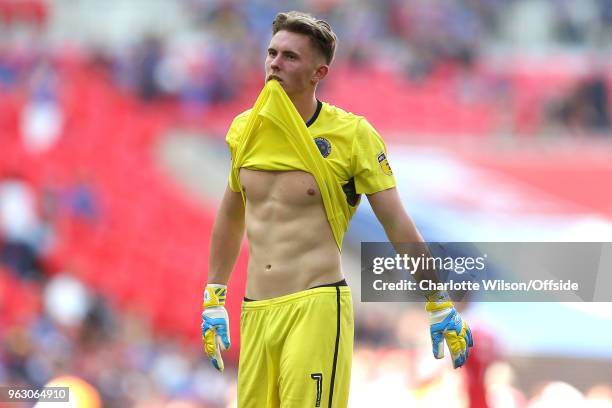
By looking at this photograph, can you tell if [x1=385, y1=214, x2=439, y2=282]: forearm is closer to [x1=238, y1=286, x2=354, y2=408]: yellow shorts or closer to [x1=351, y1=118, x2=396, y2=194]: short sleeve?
[x1=351, y1=118, x2=396, y2=194]: short sleeve

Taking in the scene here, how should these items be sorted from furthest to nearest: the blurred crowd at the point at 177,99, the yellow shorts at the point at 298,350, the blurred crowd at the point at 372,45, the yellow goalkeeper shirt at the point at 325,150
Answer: the blurred crowd at the point at 372,45, the blurred crowd at the point at 177,99, the yellow goalkeeper shirt at the point at 325,150, the yellow shorts at the point at 298,350

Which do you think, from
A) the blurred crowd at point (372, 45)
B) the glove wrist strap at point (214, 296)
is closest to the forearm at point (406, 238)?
the glove wrist strap at point (214, 296)

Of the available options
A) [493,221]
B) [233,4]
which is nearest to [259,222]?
[493,221]

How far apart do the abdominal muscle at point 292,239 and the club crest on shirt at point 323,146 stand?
90 millimetres

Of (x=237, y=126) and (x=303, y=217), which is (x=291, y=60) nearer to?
(x=237, y=126)

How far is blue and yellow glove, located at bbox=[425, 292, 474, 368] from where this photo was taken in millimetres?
3975

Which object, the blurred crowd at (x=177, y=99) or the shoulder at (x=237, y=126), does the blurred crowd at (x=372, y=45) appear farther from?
the shoulder at (x=237, y=126)

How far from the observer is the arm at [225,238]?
14.0 ft

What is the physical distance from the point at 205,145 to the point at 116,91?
1695mm

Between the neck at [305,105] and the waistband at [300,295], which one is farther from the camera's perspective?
the neck at [305,105]

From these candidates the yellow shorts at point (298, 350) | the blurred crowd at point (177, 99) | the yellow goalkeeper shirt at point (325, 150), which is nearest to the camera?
the yellow shorts at point (298, 350)

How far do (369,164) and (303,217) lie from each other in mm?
273

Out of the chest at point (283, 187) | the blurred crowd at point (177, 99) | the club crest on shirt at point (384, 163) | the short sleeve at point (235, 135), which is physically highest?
the blurred crowd at point (177, 99)

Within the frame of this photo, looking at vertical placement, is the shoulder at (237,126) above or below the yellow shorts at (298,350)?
above
